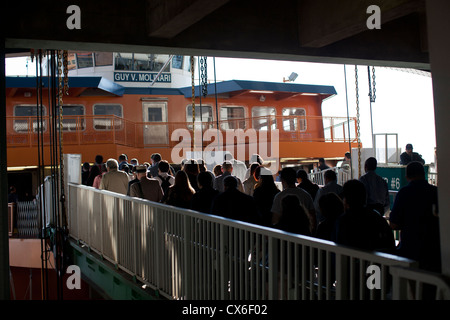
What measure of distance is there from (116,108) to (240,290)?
1998cm

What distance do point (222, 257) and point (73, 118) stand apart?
18745mm

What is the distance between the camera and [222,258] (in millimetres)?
5273

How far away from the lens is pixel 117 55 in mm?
25812

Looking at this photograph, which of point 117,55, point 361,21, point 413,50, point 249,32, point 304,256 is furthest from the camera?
point 117,55

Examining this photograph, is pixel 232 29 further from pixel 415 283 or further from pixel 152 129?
pixel 152 129

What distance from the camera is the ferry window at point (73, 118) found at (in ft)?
69.5

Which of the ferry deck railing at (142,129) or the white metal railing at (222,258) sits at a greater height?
the ferry deck railing at (142,129)

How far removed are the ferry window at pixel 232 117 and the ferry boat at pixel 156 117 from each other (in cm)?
6

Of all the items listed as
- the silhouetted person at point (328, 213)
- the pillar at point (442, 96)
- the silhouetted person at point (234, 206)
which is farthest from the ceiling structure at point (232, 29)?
the pillar at point (442, 96)

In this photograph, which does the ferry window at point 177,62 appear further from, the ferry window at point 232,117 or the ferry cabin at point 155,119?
the ferry window at point 232,117

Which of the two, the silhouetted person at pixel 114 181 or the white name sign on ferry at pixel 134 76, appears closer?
the silhouetted person at pixel 114 181

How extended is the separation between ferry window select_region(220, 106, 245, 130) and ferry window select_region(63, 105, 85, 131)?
714 centimetres
